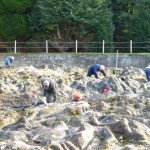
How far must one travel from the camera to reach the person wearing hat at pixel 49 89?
13562 millimetres

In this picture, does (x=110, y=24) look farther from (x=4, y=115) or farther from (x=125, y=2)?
(x=4, y=115)

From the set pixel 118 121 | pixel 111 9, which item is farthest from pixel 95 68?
pixel 111 9

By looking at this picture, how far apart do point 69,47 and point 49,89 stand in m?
19.2

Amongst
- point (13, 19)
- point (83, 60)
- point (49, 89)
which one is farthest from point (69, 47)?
point (49, 89)

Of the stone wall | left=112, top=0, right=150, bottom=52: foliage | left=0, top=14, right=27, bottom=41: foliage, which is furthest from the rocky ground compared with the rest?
left=0, top=14, right=27, bottom=41: foliage

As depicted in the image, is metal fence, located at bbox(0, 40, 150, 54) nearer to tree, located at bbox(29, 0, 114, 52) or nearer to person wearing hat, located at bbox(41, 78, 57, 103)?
tree, located at bbox(29, 0, 114, 52)

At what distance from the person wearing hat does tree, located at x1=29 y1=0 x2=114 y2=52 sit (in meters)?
18.0

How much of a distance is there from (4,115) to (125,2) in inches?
914

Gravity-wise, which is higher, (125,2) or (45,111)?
(125,2)

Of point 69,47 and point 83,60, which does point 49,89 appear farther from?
point 69,47

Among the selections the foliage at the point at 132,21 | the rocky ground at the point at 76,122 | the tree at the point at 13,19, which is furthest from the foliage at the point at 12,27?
the rocky ground at the point at 76,122

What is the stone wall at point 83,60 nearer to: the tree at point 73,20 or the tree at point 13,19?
the tree at point 73,20

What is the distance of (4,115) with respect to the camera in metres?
12.3

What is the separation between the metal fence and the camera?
106 ft
